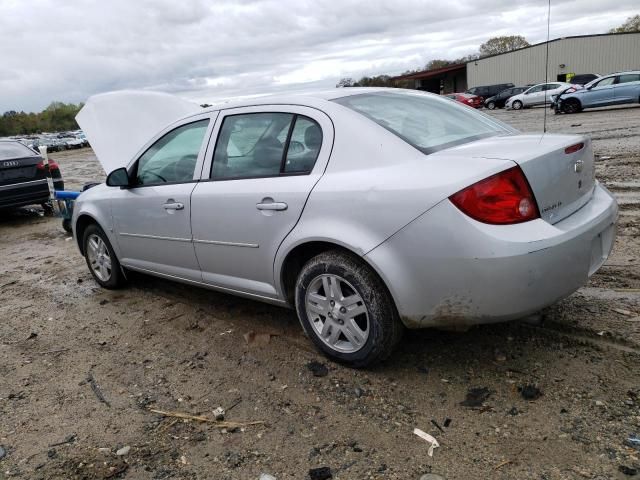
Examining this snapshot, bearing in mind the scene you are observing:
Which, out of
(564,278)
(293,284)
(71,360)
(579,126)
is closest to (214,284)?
(293,284)

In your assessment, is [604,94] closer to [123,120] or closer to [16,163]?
[123,120]

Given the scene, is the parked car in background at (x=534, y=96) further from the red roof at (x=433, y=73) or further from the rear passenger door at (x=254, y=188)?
the rear passenger door at (x=254, y=188)

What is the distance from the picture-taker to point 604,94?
22.4 metres

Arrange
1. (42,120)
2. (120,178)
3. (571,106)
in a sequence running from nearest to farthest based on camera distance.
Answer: (120,178), (571,106), (42,120)

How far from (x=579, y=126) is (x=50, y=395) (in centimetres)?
1714

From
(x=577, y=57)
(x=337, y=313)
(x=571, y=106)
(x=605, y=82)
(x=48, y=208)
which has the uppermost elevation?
(x=577, y=57)

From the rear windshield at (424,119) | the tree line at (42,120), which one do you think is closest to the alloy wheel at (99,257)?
the rear windshield at (424,119)

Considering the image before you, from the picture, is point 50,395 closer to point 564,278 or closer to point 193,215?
point 193,215

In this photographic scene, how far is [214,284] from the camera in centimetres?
394

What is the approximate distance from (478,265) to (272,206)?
1301 millimetres

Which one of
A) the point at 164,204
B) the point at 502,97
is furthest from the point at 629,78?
the point at 164,204

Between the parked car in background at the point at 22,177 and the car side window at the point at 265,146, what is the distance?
23.1ft

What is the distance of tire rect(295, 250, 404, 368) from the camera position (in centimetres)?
294

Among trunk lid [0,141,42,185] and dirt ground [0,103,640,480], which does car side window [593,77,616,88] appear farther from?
trunk lid [0,141,42,185]
